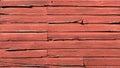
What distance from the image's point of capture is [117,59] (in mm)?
1536

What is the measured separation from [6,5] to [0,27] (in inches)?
5.8

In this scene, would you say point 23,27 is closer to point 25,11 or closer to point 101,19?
point 25,11

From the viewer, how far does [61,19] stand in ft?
5.24

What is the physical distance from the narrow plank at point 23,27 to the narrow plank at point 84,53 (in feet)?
0.51

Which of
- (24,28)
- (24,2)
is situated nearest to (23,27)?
(24,28)

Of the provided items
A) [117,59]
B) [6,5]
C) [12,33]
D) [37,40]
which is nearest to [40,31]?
[37,40]

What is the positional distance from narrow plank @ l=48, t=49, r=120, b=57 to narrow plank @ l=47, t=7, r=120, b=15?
24 cm

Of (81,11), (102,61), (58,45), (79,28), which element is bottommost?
(102,61)

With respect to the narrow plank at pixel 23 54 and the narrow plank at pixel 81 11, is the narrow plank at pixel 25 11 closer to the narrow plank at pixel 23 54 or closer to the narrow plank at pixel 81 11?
the narrow plank at pixel 81 11

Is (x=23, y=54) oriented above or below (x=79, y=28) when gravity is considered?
below

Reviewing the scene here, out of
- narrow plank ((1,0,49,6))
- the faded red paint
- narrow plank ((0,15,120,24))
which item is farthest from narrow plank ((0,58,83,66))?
narrow plank ((1,0,49,6))

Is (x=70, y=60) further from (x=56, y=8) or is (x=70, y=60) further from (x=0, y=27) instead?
(x=0, y=27)

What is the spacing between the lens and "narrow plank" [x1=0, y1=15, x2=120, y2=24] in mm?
1592

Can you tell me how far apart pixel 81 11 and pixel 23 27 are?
378 millimetres
